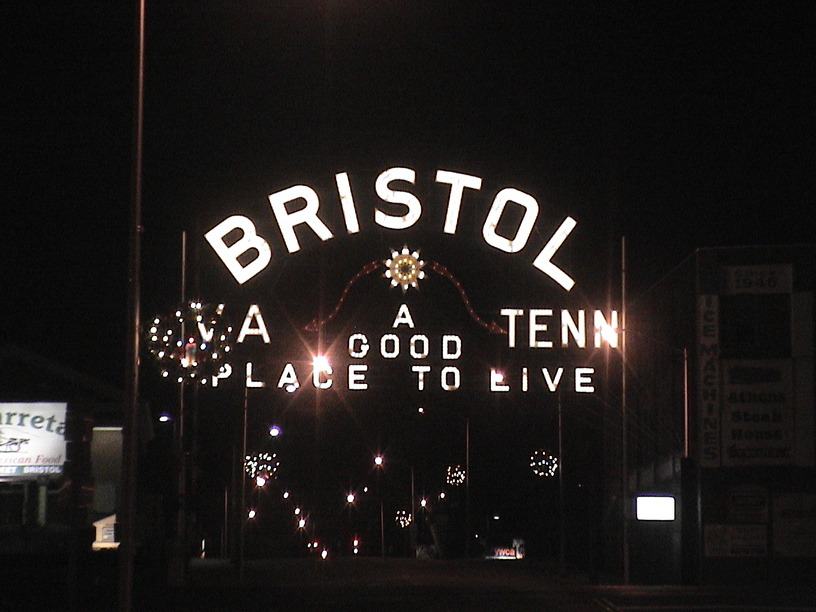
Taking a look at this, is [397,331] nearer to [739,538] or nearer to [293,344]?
[293,344]

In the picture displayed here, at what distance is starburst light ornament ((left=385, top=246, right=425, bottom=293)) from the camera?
32.6 m

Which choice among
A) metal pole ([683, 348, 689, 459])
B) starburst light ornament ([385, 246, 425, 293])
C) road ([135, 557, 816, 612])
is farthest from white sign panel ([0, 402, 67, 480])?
metal pole ([683, 348, 689, 459])

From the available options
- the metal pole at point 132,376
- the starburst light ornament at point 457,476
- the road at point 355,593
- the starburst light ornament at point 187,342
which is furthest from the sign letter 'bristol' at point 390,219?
the starburst light ornament at point 457,476

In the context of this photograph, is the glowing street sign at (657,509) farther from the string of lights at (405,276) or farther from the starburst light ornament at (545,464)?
the starburst light ornament at (545,464)

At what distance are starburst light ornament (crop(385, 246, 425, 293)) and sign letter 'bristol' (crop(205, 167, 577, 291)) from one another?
91cm

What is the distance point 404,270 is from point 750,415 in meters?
8.70

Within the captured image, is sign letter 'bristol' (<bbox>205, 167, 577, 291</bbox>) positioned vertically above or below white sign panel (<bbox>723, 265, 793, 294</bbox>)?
above

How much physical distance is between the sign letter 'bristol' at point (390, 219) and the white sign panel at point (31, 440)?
6.41m

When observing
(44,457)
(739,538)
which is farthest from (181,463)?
(739,538)

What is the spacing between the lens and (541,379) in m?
32.2

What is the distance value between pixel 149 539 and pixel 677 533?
12714 millimetres

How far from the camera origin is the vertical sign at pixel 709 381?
31.2m

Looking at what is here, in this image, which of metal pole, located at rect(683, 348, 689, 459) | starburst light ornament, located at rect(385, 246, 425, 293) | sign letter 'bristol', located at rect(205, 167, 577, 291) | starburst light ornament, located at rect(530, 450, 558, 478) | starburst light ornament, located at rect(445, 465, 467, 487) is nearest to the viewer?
metal pole, located at rect(683, 348, 689, 459)

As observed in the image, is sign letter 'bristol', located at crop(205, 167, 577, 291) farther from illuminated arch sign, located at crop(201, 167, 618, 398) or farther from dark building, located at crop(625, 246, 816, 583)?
dark building, located at crop(625, 246, 816, 583)
